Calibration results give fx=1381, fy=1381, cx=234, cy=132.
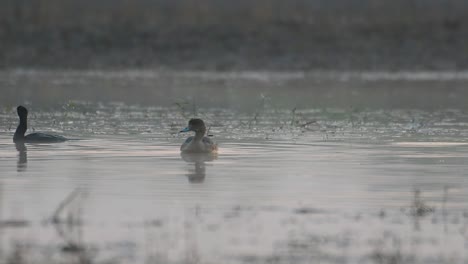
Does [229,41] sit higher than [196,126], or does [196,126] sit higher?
[229,41]

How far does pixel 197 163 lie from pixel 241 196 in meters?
3.10

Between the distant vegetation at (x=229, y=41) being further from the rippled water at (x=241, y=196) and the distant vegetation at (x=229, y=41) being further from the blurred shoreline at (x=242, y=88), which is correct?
the rippled water at (x=241, y=196)

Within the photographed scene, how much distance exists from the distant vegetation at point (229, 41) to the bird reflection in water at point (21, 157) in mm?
21210

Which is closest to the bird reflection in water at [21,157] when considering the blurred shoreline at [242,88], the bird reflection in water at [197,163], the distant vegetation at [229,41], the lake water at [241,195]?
the lake water at [241,195]

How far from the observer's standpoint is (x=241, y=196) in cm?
1187

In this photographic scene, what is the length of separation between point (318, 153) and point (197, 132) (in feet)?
5.11

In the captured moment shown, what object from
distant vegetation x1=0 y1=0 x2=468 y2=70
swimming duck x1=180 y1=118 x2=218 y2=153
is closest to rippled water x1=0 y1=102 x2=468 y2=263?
swimming duck x1=180 y1=118 x2=218 y2=153

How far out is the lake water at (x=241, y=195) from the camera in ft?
30.4

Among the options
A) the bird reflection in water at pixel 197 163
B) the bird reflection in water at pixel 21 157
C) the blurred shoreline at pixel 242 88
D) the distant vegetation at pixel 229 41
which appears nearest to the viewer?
the bird reflection in water at pixel 197 163

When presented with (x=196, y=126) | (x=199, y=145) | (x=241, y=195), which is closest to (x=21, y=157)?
(x=199, y=145)

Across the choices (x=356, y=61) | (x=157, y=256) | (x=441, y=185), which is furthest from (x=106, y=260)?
(x=356, y=61)

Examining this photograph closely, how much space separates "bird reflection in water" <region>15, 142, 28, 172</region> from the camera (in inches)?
561

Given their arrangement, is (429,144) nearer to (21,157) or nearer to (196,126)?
(196,126)

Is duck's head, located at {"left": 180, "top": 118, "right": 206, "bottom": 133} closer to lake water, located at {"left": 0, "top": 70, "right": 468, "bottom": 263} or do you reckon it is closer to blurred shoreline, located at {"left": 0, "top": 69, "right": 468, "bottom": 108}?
lake water, located at {"left": 0, "top": 70, "right": 468, "bottom": 263}
